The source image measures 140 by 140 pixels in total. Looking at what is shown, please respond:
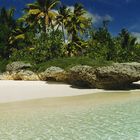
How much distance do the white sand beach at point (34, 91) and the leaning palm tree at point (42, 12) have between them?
2141 cm

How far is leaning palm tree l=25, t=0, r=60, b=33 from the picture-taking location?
4678 cm

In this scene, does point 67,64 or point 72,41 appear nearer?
point 67,64

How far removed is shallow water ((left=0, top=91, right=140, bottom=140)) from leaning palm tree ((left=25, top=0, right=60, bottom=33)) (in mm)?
29656

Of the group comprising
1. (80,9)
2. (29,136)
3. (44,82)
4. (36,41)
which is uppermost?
(80,9)

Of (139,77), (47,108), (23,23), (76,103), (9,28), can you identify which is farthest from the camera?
(23,23)

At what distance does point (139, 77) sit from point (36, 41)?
48.8ft

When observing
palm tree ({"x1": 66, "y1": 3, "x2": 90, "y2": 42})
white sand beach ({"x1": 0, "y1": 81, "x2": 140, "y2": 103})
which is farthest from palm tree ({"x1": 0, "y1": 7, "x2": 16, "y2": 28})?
white sand beach ({"x1": 0, "y1": 81, "x2": 140, "y2": 103})

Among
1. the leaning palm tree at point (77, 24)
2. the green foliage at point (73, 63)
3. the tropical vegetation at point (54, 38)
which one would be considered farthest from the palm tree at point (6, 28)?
the green foliage at point (73, 63)

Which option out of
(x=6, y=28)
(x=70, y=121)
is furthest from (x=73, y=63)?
(x=6, y=28)

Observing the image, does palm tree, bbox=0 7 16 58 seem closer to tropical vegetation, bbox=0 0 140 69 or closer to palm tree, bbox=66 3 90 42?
tropical vegetation, bbox=0 0 140 69

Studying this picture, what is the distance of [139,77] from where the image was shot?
2622 cm

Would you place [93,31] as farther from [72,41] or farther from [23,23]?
[23,23]

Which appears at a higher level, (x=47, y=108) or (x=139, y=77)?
(x=139, y=77)

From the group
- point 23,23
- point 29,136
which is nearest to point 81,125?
point 29,136
